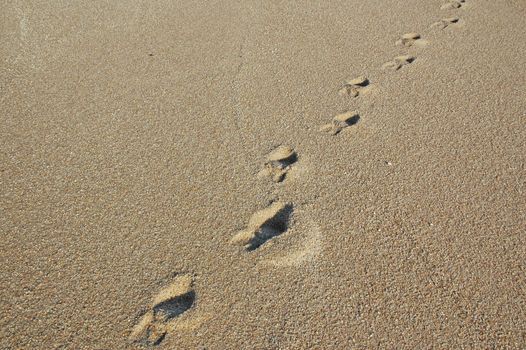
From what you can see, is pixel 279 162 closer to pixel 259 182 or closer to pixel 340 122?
pixel 259 182

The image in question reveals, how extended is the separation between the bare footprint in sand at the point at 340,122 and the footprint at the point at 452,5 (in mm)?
1934

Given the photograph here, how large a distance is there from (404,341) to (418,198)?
0.81m

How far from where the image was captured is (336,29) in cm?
386

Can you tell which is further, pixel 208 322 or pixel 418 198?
pixel 418 198

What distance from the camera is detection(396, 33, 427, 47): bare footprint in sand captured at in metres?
3.64

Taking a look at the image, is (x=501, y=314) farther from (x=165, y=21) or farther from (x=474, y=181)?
(x=165, y=21)

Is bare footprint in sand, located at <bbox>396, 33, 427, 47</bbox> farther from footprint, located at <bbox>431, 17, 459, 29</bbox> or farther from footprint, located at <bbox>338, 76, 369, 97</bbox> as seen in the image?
footprint, located at <bbox>338, 76, 369, 97</bbox>

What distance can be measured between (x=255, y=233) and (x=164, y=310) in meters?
0.55

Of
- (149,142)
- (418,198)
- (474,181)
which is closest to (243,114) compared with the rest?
(149,142)

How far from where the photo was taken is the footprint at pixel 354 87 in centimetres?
311

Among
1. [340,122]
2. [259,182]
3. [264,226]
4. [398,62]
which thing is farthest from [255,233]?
[398,62]

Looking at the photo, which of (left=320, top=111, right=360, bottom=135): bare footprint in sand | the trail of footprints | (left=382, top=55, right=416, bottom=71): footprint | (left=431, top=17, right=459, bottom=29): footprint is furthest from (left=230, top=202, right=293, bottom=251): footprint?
(left=431, top=17, right=459, bottom=29): footprint

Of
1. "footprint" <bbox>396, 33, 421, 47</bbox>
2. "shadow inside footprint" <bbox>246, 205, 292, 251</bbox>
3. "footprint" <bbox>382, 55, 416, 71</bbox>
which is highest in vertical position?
"footprint" <bbox>396, 33, 421, 47</bbox>

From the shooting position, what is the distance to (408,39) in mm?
3715
